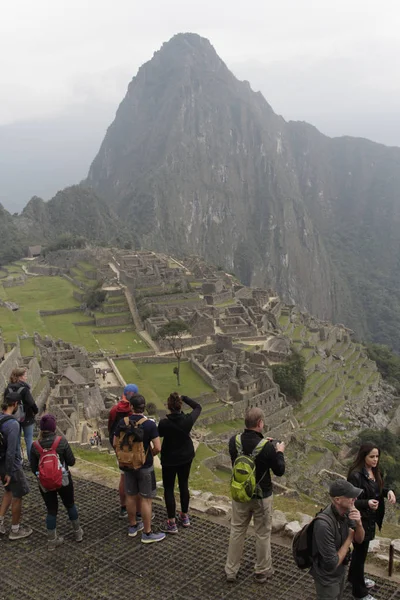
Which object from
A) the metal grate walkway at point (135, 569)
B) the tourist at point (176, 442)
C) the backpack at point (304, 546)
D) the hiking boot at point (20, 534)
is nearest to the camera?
the backpack at point (304, 546)

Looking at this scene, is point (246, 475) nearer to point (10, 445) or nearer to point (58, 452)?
point (58, 452)

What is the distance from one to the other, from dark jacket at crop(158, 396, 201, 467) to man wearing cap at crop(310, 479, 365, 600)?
90.9 inches

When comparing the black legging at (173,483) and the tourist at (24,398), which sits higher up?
the tourist at (24,398)

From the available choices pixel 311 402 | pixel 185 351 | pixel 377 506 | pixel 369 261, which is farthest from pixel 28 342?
pixel 369 261

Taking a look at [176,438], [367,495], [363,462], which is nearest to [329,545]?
[367,495]

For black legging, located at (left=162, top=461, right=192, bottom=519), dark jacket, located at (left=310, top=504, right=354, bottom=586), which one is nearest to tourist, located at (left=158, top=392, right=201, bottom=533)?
black legging, located at (left=162, top=461, right=192, bottom=519)

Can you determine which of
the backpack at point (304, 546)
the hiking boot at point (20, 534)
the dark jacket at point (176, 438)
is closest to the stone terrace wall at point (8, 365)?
the hiking boot at point (20, 534)

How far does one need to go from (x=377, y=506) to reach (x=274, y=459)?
1.05 metres

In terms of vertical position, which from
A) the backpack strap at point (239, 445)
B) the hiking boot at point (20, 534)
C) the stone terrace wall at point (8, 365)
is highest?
the backpack strap at point (239, 445)

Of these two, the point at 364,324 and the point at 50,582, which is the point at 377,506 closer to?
the point at 50,582

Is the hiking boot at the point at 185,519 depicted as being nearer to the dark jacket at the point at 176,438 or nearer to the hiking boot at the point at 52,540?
the dark jacket at the point at 176,438

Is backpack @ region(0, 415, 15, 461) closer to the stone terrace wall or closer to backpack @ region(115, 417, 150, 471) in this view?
backpack @ region(115, 417, 150, 471)

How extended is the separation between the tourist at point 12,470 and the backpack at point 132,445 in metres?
1.24

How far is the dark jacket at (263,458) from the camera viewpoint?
20.2 ft
